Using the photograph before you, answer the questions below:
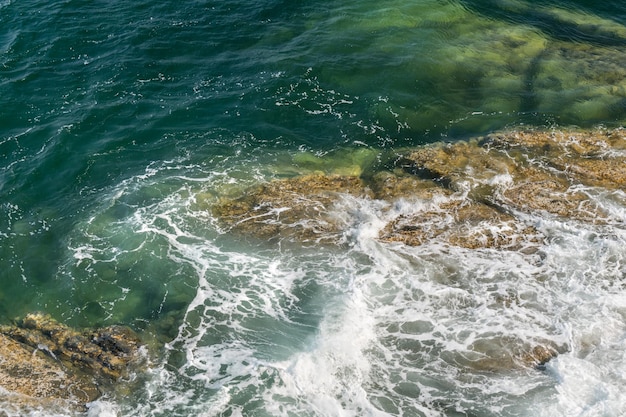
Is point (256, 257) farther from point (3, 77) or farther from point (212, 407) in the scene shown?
point (3, 77)

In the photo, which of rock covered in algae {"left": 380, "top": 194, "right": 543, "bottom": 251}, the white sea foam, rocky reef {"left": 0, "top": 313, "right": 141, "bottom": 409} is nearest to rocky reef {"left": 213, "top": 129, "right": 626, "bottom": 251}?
rock covered in algae {"left": 380, "top": 194, "right": 543, "bottom": 251}

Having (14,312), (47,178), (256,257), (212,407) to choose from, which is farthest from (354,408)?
(47,178)

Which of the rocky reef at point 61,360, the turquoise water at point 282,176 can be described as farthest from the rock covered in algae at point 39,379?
the turquoise water at point 282,176

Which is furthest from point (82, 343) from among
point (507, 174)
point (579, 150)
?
point (579, 150)

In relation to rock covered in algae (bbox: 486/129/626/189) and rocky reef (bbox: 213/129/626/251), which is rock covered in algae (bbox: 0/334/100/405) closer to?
rocky reef (bbox: 213/129/626/251)

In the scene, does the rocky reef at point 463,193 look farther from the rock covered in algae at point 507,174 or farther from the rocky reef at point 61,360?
the rocky reef at point 61,360

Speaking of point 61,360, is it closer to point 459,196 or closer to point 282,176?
point 282,176
